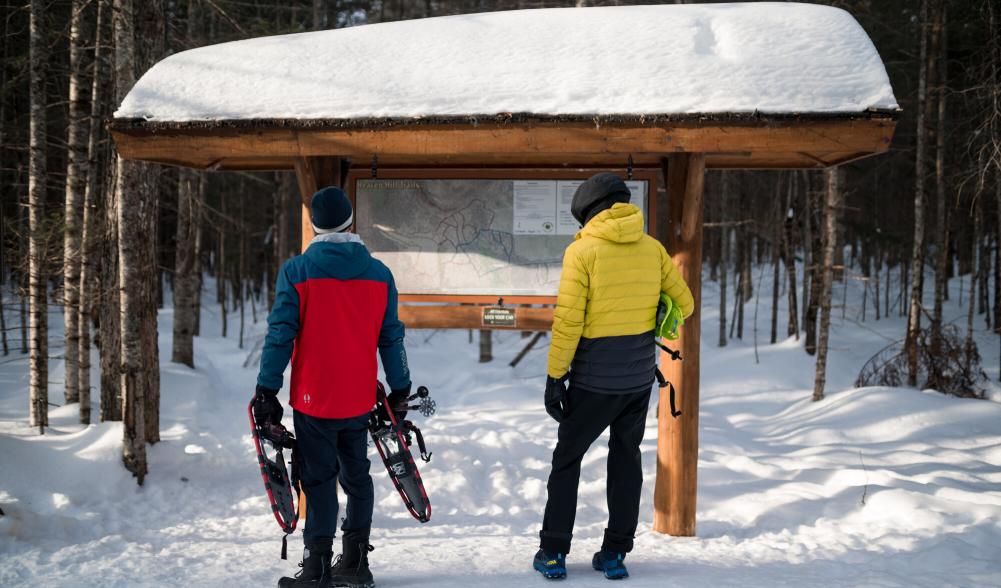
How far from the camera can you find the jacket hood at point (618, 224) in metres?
3.55

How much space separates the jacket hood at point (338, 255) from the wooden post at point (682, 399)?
7.00 ft

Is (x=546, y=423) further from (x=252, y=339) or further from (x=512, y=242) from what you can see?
(x=252, y=339)

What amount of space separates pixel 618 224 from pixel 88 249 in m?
6.13

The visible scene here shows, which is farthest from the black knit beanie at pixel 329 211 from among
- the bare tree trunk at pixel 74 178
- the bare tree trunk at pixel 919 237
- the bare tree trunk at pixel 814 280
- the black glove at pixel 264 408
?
the bare tree trunk at pixel 814 280

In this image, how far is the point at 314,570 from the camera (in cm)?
340

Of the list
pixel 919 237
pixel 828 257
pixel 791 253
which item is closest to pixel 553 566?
pixel 828 257

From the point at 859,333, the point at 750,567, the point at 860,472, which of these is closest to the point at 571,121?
the point at 750,567

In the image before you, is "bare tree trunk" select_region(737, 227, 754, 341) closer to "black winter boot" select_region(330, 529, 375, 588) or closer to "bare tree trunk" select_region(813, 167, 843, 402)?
"bare tree trunk" select_region(813, 167, 843, 402)

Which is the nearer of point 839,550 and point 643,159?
point 839,550

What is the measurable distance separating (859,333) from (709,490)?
44.6ft

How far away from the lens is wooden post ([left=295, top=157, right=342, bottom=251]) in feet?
15.3

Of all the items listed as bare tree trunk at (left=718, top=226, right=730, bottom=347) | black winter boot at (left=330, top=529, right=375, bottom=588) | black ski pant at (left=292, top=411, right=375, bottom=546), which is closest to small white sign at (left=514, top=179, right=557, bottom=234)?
black ski pant at (left=292, top=411, right=375, bottom=546)

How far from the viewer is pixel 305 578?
11.1ft

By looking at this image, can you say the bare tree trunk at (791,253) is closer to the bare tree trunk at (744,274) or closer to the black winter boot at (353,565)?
the bare tree trunk at (744,274)
